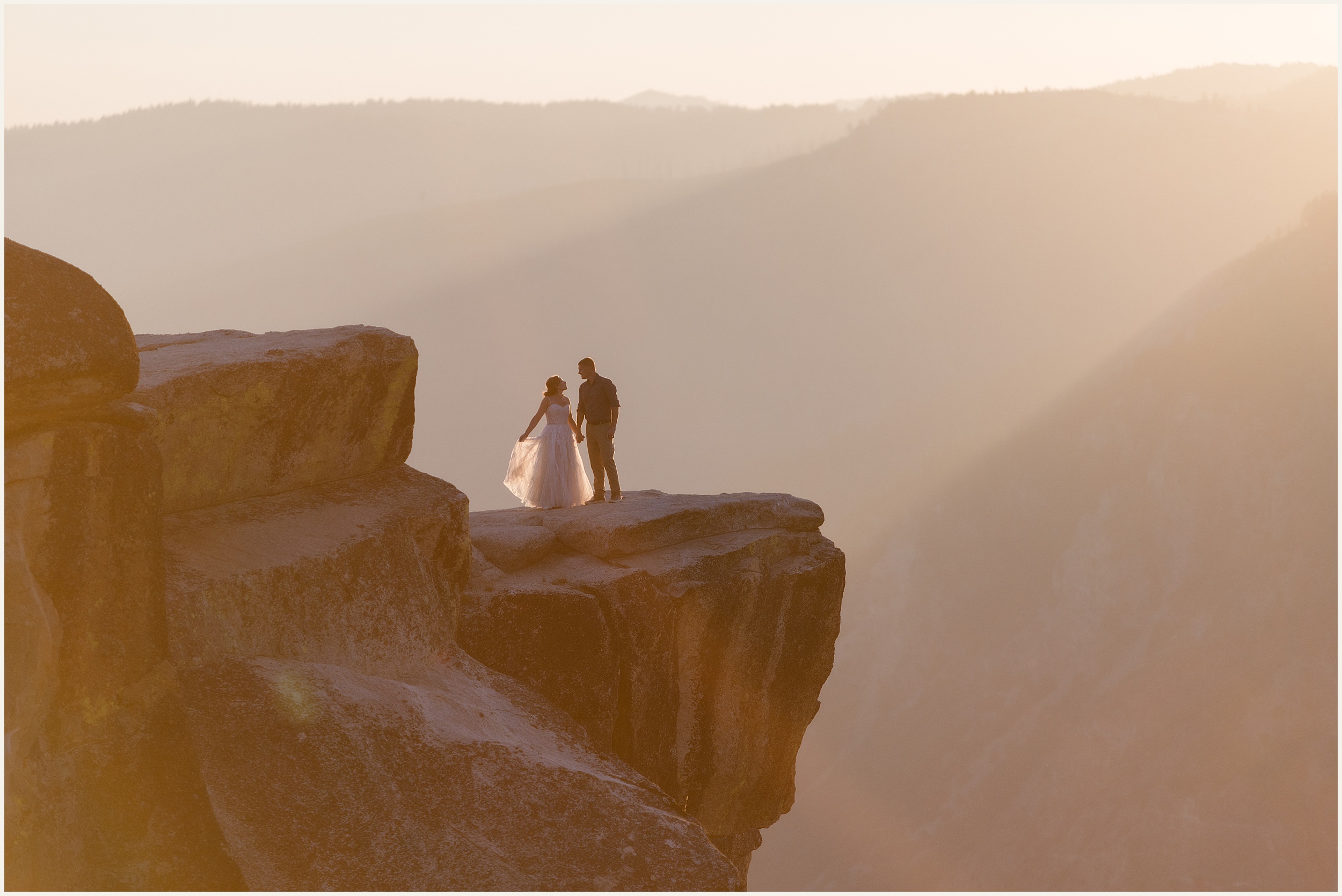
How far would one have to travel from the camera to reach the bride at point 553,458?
19.1 metres

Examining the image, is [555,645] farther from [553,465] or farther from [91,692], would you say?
[91,692]

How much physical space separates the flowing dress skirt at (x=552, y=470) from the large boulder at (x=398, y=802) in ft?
23.4

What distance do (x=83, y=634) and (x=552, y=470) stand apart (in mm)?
10100

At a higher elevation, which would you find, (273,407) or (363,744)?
(273,407)

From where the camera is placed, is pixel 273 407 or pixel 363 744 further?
pixel 273 407

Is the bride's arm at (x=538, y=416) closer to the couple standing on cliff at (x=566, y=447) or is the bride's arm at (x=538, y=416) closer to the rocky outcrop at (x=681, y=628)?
the couple standing on cliff at (x=566, y=447)

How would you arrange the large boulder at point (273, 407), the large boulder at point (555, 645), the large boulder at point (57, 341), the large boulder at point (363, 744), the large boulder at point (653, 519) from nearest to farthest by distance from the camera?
the large boulder at point (57, 341)
the large boulder at point (363, 744)
the large boulder at point (273, 407)
the large boulder at point (555, 645)
the large boulder at point (653, 519)

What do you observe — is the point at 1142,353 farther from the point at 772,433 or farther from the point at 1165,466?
the point at 772,433

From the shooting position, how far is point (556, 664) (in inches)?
618

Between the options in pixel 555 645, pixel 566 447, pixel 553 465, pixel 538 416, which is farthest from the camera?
pixel 553 465

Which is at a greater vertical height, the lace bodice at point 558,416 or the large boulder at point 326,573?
the lace bodice at point 558,416

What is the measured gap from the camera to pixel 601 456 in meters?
19.2

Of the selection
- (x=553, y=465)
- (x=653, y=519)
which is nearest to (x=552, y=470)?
(x=553, y=465)

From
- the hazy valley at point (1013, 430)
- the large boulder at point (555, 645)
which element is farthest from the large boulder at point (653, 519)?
the hazy valley at point (1013, 430)
